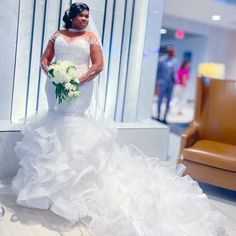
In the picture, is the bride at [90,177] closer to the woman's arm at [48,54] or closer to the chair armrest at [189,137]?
the woman's arm at [48,54]

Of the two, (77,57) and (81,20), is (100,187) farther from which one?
(81,20)

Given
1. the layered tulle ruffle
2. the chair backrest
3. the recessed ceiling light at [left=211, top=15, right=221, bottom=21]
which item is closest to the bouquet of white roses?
the layered tulle ruffle

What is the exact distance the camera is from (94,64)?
256cm

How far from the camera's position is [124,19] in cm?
365

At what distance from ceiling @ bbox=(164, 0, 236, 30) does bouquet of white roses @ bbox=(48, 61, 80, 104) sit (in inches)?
206

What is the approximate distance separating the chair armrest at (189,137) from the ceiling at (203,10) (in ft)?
13.8

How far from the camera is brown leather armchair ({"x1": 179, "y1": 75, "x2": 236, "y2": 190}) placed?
303 cm

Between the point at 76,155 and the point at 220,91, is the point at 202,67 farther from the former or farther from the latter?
the point at 76,155

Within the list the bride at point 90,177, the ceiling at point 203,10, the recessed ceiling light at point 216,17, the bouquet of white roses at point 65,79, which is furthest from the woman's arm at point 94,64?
the recessed ceiling light at point 216,17

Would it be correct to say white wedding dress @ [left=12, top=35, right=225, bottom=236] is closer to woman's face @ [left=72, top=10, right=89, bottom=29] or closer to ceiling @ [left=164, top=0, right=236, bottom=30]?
woman's face @ [left=72, top=10, right=89, bottom=29]

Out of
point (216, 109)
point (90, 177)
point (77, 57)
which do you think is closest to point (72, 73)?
point (77, 57)

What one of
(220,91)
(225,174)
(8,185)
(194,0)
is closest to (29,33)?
(8,185)

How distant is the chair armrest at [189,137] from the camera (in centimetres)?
318

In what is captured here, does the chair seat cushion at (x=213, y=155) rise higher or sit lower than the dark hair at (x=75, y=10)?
lower
